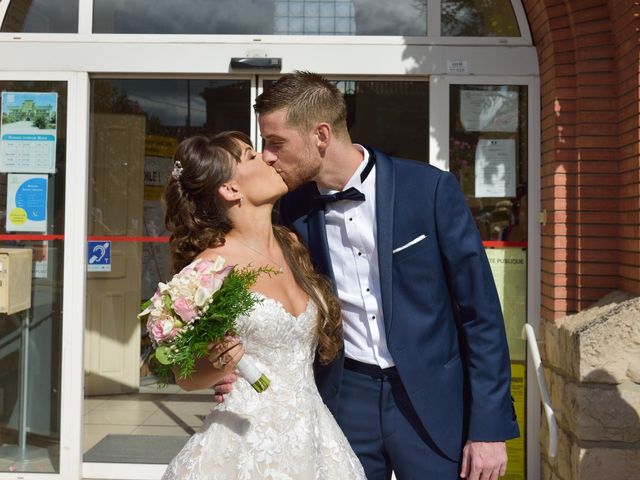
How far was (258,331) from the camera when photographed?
2639mm

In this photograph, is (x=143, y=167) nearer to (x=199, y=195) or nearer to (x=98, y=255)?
(x=98, y=255)

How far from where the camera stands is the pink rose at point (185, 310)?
2.33m

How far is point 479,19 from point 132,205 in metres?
2.78

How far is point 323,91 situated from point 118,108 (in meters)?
3.21

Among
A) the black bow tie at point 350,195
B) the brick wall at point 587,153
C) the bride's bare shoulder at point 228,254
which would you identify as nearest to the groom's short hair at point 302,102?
the black bow tie at point 350,195

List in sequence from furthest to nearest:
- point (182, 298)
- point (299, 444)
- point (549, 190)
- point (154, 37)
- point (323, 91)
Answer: point (154, 37), point (549, 190), point (323, 91), point (299, 444), point (182, 298)

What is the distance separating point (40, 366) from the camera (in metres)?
5.60

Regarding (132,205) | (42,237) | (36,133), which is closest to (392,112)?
(132,205)

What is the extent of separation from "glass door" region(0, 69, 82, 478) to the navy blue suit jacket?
328 centimetres

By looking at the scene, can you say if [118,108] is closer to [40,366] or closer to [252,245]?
[40,366]

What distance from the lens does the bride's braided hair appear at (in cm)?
284

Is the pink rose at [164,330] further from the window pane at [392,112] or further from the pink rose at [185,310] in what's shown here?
the window pane at [392,112]

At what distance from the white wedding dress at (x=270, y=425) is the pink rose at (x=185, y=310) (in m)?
0.29

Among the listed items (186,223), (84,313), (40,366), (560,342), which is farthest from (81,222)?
(560,342)
